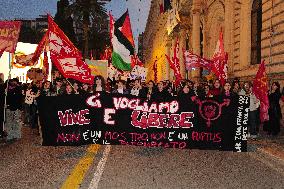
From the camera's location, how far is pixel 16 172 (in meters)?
7.23

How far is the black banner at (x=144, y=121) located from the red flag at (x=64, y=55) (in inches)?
92.6

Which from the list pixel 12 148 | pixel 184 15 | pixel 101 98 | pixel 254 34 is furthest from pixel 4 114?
pixel 184 15

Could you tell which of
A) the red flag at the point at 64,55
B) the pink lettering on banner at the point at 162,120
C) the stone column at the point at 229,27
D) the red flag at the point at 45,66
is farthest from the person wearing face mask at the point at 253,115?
the red flag at the point at 45,66

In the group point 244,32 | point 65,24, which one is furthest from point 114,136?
point 65,24

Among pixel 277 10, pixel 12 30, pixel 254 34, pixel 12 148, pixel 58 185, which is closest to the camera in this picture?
pixel 58 185

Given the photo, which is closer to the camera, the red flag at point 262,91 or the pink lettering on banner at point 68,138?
the pink lettering on banner at point 68,138

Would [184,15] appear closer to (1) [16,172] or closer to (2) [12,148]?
(2) [12,148]

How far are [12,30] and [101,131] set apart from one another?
4402mm

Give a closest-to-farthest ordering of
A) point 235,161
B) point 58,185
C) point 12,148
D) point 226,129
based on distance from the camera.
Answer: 1. point 58,185
2. point 235,161
3. point 226,129
4. point 12,148

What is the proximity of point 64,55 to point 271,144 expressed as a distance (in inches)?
222

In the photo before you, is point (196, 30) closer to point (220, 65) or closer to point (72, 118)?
point (220, 65)

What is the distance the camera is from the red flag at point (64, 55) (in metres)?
12.2

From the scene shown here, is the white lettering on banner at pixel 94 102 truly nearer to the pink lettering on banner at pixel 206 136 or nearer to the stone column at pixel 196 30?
the pink lettering on banner at pixel 206 136

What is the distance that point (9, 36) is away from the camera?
12.5 m
